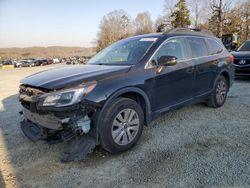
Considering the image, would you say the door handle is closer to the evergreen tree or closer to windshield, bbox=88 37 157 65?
windshield, bbox=88 37 157 65

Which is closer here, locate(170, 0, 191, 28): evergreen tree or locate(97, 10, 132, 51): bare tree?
locate(170, 0, 191, 28): evergreen tree

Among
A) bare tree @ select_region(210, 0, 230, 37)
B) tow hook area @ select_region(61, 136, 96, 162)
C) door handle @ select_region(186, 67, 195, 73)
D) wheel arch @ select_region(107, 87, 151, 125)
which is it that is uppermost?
bare tree @ select_region(210, 0, 230, 37)

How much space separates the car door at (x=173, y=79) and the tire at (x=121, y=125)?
1.43 ft

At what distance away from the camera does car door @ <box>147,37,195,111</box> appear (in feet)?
12.8

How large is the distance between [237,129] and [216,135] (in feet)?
1.67

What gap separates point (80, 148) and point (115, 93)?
0.84 meters

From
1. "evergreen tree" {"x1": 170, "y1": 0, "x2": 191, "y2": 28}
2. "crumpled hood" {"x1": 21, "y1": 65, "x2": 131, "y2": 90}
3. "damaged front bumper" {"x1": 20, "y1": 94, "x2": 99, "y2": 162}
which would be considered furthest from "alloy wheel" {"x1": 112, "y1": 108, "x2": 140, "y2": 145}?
"evergreen tree" {"x1": 170, "y1": 0, "x2": 191, "y2": 28}

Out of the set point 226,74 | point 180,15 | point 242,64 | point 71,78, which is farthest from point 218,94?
point 180,15

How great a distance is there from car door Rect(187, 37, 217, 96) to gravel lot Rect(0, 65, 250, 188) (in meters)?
0.72

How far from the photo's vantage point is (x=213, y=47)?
542 cm

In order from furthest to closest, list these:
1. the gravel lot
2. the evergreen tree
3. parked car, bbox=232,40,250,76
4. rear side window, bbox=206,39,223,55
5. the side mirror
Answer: the evergreen tree, parked car, bbox=232,40,250,76, rear side window, bbox=206,39,223,55, the side mirror, the gravel lot

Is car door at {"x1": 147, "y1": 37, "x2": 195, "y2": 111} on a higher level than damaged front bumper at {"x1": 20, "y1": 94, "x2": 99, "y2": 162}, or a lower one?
higher

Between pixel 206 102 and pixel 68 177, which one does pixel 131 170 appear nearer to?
pixel 68 177

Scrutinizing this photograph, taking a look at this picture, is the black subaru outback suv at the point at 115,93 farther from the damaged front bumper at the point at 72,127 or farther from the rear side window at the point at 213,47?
the rear side window at the point at 213,47
